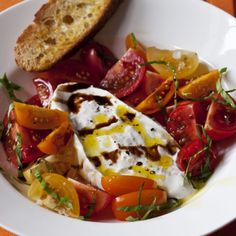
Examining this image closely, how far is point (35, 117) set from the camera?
2.74m

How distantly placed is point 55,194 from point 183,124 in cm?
Answer: 74

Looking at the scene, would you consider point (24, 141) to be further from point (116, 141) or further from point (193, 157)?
point (193, 157)

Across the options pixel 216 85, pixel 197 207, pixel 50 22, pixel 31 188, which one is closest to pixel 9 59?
pixel 50 22

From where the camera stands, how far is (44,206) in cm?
250

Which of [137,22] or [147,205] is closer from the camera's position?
[147,205]

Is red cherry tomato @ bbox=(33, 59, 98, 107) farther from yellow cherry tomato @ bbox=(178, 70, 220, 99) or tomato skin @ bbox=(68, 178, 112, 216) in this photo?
tomato skin @ bbox=(68, 178, 112, 216)

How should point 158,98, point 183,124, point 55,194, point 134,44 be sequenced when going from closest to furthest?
point 55,194
point 183,124
point 158,98
point 134,44

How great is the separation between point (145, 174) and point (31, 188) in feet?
1.62

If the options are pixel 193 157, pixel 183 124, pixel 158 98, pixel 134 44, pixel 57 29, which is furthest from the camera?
pixel 57 29

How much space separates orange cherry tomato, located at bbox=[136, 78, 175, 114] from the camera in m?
2.97

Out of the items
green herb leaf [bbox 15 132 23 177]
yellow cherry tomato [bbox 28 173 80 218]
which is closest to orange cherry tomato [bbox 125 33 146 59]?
green herb leaf [bbox 15 132 23 177]

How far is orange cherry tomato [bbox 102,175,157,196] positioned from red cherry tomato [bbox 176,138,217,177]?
18 cm

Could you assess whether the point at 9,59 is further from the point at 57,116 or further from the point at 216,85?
the point at 216,85

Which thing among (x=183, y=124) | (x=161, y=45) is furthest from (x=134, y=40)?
(x=183, y=124)
